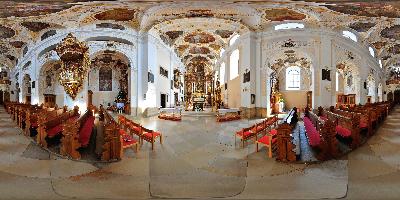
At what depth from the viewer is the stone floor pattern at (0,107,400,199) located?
72.1 inches

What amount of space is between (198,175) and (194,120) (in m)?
1.27

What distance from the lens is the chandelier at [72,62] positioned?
9.67 feet

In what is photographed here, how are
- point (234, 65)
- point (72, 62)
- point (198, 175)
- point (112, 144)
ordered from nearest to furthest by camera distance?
1. point (198, 175)
2. point (112, 144)
3. point (72, 62)
4. point (234, 65)

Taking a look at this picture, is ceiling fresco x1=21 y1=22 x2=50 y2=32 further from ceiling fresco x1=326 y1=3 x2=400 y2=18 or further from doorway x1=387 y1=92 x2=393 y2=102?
doorway x1=387 y1=92 x2=393 y2=102

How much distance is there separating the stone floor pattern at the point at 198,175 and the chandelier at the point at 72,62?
102 cm

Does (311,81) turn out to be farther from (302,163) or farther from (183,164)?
(183,164)

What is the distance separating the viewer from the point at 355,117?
12.0 feet

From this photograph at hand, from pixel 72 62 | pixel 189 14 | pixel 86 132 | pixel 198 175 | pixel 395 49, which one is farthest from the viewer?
pixel 395 49

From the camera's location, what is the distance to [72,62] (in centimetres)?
315

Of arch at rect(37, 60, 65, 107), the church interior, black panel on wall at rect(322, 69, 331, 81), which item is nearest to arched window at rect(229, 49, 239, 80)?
the church interior

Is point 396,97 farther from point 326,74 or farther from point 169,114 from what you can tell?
point 169,114

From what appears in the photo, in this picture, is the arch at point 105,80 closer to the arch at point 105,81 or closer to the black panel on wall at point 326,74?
the arch at point 105,81

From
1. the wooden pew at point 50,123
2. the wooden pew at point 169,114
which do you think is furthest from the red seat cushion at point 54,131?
the wooden pew at point 169,114

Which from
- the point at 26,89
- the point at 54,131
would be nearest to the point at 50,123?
the point at 54,131
